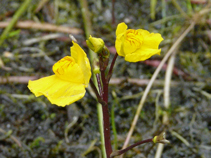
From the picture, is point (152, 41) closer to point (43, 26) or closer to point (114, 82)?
point (114, 82)

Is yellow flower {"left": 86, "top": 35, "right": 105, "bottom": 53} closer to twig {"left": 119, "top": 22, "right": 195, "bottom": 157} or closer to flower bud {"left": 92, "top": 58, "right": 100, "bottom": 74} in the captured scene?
flower bud {"left": 92, "top": 58, "right": 100, "bottom": 74}

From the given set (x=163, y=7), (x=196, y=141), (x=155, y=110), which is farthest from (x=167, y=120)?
(x=163, y=7)

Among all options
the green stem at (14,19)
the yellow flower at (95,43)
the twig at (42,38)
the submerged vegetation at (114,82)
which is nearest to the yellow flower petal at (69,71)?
the yellow flower at (95,43)

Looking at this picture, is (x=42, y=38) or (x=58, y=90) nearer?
(x=58, y=90)

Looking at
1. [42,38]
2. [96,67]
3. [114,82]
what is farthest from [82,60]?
[42,38]

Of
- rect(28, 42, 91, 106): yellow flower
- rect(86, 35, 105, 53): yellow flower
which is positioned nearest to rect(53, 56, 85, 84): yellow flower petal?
rect(28, 42, 91, 106): yellow flower

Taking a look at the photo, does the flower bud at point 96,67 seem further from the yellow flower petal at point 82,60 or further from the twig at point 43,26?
the twig at point 43,26

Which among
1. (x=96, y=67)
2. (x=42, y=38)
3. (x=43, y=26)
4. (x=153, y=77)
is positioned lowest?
(x=153, y=77)

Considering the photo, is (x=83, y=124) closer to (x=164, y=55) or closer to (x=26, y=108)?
(x=26, y=108)
